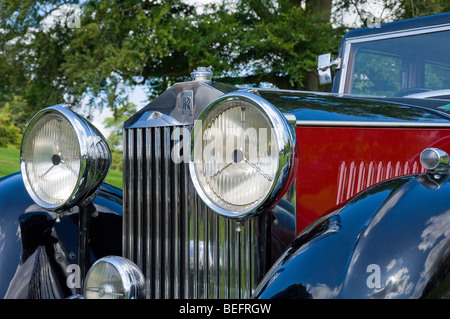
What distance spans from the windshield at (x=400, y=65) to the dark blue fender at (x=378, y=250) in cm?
160

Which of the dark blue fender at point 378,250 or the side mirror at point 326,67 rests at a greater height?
the side mirror at point 326,67

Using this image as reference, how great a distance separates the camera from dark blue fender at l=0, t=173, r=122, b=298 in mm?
2365

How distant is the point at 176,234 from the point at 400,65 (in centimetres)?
188

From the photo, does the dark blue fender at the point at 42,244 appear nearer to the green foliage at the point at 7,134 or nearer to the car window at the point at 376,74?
the car window at the point at 376,74

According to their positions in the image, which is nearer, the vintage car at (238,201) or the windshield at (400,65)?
the vintage car at (238,201)

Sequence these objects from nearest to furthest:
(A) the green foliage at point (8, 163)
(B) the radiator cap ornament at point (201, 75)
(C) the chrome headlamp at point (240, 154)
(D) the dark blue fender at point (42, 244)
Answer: (C) the chrome headlamp at point (240, 154) < (B) the radiator cap ornament at point (201, 75) < (D) the dark blue fender at point (42, 244) < (A) the green foliage at point (8, 163)

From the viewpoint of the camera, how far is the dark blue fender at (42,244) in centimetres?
237

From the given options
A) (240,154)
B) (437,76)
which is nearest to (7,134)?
(437,76)

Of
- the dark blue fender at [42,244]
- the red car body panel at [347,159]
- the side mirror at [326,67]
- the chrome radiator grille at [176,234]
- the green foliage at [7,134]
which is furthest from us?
the green foliage at [7,134]

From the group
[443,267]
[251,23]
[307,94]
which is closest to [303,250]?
[443,267]

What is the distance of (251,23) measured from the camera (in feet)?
39.0

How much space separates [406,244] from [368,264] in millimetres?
104

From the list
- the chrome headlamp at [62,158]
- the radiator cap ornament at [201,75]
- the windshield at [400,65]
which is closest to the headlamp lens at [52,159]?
the chrome headlamp at [62,158]

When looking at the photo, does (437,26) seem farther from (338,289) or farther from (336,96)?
(338,289)
